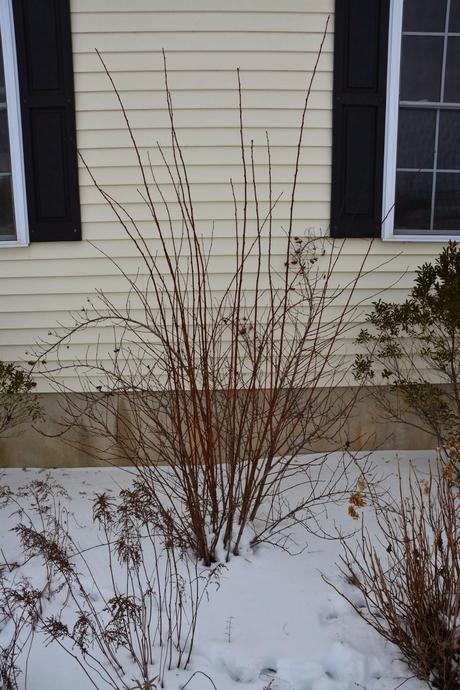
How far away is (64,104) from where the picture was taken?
387 centimetres

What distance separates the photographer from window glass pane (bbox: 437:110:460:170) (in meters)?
4.16

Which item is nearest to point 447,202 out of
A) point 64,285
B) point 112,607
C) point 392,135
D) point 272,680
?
point 392,135

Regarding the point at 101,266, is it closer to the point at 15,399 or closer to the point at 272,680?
the point at 15,399

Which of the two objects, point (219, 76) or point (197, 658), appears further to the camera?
point (219, 76)

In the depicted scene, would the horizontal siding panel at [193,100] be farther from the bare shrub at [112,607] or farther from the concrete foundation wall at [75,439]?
the bare shrub at [112,607]

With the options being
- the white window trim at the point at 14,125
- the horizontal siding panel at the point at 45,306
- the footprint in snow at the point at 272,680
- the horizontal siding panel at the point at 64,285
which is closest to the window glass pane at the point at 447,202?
the horizontal siding panel at the point at 45,306

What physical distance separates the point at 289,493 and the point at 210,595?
109 cm

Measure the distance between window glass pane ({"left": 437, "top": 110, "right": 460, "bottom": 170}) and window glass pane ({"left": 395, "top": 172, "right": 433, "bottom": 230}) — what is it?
13cm

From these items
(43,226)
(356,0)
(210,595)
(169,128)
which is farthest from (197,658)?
(356,0)

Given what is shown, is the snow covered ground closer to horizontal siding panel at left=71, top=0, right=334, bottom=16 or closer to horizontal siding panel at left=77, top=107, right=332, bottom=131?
horizontal siding panel at left=77, top=107, right=332, bottom=131

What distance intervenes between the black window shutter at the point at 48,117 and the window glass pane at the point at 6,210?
0.56 feet

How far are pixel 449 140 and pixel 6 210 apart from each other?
295 centimetres

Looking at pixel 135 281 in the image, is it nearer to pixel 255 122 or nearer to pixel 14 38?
pixel 255 122

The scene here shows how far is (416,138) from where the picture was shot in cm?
417
